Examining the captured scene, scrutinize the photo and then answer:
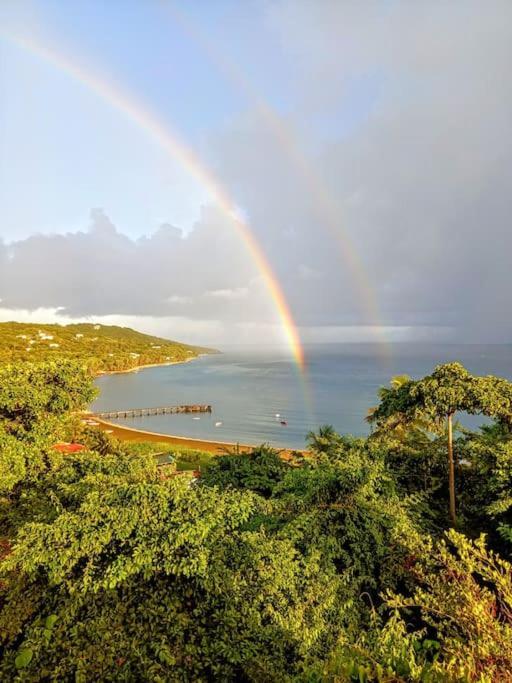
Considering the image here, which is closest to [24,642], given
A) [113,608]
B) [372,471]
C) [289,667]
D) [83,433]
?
[113,608]

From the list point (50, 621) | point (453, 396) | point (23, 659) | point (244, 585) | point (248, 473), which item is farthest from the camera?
point (248, 473)

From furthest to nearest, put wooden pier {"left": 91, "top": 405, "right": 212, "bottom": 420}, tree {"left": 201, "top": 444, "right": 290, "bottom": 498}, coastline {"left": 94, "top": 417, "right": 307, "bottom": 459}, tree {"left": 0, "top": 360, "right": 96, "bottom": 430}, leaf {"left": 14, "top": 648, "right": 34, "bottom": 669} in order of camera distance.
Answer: wooden pier {"left": 91, "top": 405, "right": 212, "bottom": 420} < coastline {"left": 94, "top": 417, "right": 307, "bottom": 459} < tree {"left": 201, "top": 444, "right": 290, "bottom": 498} < tree {"left": 0, "top": 360, "right": 96, "bottom": 430} < leaf {"left": 14, "top": 648, "right": 34, "bottom": 669}

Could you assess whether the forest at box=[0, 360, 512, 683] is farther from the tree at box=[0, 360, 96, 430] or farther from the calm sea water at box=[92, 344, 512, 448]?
the calm sea water at box=[92, 344, 512, 448]

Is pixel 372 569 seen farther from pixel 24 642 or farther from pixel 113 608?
pixel 24 642

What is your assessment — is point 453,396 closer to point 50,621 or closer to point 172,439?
point 50,621

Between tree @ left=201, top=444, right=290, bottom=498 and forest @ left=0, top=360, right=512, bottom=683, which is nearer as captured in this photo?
forest @ left=0, top=360, right=512, bottom=683

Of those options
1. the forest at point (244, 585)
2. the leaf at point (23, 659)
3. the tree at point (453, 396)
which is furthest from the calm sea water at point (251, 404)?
the leaf at point (23, 659)

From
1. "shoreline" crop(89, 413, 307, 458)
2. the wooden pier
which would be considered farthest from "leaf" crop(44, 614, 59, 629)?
the wooden pier

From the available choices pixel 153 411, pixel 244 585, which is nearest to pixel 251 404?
pixel 153 411
